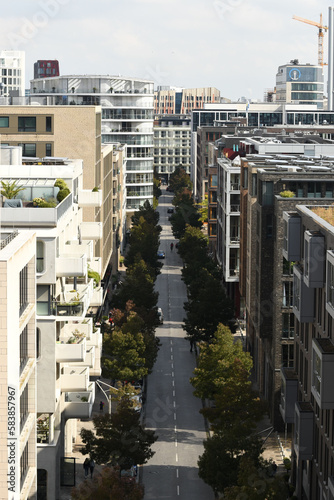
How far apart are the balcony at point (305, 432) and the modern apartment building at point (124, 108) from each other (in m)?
101

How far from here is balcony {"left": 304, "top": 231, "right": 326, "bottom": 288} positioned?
1654 inches

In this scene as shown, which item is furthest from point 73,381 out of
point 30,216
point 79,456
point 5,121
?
point 5,121

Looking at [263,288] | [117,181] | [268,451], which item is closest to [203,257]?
[117,181]

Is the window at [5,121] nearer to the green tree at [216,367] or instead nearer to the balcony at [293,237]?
the green tree at [216,367]

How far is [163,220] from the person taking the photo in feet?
609

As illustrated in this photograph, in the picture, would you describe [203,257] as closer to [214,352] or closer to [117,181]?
[117,181]

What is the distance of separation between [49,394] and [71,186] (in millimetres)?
15673

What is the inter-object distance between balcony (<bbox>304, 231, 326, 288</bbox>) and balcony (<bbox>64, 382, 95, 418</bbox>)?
47.2 ft

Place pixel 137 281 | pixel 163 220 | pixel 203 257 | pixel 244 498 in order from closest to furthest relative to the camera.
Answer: pixel 244 498
pixel 137 281
pixel 203 257
pixel 163 220

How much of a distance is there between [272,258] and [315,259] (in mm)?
25610

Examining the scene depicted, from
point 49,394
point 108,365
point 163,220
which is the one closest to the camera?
point 49,394

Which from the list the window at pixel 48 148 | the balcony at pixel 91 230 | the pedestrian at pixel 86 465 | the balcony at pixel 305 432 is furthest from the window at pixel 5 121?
the balcony at pixel 305 432

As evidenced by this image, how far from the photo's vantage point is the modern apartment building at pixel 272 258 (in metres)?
62.4

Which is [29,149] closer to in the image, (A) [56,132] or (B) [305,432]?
(A) [56,132]
